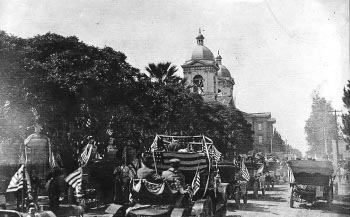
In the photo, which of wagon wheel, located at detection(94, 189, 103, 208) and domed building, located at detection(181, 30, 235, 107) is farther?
domed building, located at detection(181, 30, 235, 107)

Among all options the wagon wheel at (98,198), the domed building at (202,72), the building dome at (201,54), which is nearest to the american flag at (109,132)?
the wagon wheel at (98,198)

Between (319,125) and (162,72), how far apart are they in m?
19.8

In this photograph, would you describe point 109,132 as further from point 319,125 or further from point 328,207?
point 319,125

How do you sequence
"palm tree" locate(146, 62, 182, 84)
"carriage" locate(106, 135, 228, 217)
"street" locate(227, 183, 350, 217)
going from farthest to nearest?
"palm tree" locate(146, 62, 182, 84) → "street" locate(227, 183, 350, 217) → "carriage" locate(106, 135, 228, 217)

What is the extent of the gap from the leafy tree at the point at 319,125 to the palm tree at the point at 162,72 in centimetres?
1159

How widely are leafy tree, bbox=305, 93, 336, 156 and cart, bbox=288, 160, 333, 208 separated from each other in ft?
47.0

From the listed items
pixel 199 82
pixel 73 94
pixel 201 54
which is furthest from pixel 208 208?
pixel 201 54

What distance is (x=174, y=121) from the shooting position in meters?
30.5

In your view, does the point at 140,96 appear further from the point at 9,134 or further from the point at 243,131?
the point at 243,131

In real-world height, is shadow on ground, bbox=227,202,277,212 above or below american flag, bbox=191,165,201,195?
below

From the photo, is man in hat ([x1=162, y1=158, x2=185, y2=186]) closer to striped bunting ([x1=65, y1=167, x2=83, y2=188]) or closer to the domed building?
striped bunting ([x1=65, y1=167, x2=83, y2=188])

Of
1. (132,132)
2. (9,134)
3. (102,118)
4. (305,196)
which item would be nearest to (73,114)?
(102,118)

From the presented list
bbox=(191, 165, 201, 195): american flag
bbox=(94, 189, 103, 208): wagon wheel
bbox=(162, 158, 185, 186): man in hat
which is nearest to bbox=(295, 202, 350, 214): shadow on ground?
bbox=(191, 165, 201, 195): american flag

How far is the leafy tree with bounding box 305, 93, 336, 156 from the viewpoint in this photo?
3586 centimetres
